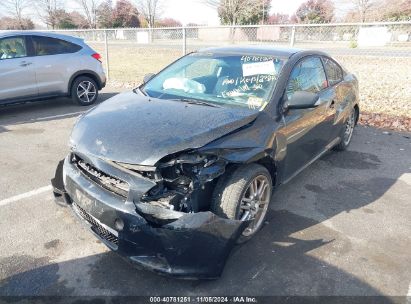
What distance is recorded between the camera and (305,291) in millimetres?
2576

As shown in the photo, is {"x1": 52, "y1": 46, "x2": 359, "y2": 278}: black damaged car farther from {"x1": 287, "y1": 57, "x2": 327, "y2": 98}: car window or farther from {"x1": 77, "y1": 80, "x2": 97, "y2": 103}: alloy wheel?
{"x1": 77, "y1": 80, "x2": 97, "y2": 103}: alloy wheel

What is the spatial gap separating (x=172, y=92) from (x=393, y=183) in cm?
311

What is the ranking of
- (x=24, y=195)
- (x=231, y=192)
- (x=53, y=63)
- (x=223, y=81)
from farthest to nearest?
(x=53, y=63)
(x=24, y=195)
(x=223, y=81)
(x=231, y=192)

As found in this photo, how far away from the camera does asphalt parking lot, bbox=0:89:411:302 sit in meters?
2.60

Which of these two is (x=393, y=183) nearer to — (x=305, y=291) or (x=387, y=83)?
(x=305, y=291)

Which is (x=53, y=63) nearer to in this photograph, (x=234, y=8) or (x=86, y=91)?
(x=86, y=91)

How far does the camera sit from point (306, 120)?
3727mm

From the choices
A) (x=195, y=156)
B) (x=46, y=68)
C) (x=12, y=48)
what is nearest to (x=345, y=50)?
(x=46, y=68)

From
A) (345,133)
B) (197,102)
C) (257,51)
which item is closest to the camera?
(197,102)

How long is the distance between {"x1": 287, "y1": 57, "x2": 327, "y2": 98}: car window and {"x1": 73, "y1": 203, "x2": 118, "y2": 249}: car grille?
217 centimetres

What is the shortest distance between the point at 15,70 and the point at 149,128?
5516mm

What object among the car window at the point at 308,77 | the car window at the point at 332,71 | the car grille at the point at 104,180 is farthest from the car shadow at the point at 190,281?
the car window at the point at 332,71

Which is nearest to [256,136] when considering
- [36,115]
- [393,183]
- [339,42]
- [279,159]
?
[279,159]

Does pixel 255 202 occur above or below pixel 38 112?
above
